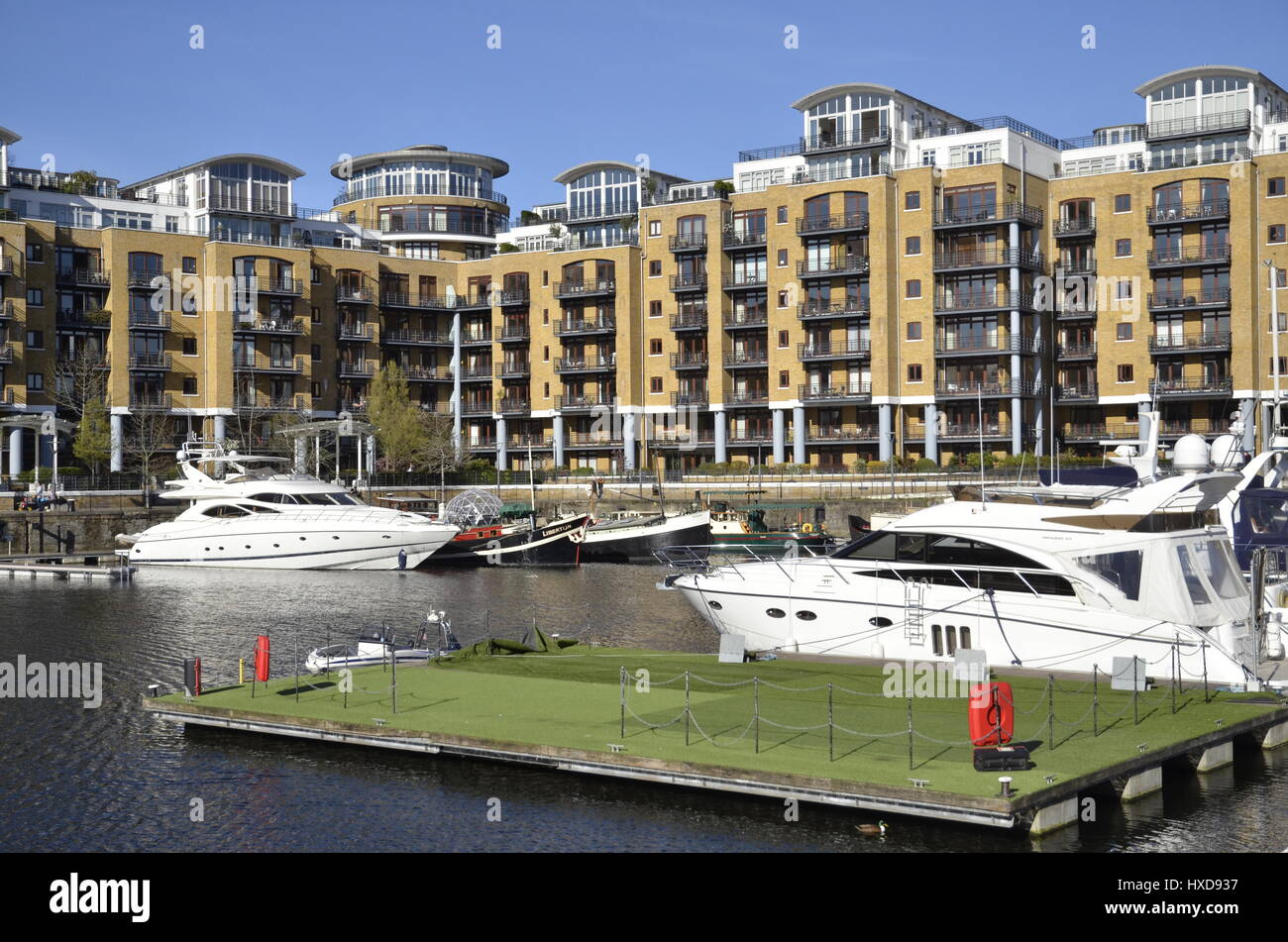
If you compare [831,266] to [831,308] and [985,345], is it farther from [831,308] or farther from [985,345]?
[985,345]

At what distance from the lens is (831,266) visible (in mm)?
86688

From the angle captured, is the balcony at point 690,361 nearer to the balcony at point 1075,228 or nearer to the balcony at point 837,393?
the balcony at point 837,393

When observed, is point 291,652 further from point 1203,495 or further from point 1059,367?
point 1059,367

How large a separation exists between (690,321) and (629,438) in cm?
915

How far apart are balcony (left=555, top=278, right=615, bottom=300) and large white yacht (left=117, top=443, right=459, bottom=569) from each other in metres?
37.2

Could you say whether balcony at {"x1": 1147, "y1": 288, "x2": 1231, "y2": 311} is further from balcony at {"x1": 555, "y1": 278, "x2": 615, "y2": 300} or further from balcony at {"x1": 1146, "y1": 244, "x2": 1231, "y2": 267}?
balcony at {"x1": 555, "y1": 278, "x2": 615, "y2": 300}

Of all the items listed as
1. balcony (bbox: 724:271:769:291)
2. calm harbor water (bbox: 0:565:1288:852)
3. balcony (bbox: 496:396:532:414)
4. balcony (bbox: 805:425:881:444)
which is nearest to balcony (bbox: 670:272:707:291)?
balcony (bbox: 724:271:769:291)

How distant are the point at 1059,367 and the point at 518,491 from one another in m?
35.5

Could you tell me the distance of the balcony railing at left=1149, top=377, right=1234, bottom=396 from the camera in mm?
79562

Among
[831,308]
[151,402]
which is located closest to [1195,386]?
[831,308]

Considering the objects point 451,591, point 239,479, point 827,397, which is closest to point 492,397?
point 827,397

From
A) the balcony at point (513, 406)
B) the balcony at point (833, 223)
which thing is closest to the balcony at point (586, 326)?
the balcony at point (513, 406)

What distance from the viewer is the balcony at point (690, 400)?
9361 cm

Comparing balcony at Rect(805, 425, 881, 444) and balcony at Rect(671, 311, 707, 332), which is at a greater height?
balcony at Rect(671, 311, 707, 332)
